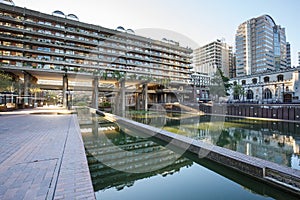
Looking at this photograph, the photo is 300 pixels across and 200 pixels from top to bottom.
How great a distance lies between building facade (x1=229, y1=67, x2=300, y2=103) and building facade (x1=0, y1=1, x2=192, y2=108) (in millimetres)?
18406

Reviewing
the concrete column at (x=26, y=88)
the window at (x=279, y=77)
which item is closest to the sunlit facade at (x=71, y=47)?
the concrete column at (x=26, y=88)

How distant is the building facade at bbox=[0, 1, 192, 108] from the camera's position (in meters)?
26.2

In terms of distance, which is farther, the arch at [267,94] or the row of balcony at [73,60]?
the arch at [267,94]

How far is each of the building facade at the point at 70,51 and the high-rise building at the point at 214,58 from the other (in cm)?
5702

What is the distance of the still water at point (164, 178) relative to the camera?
397 centimetres

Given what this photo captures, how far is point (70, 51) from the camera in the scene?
31.0 meters

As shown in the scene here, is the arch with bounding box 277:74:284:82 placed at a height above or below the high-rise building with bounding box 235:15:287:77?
below

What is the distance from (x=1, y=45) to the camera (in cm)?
2519

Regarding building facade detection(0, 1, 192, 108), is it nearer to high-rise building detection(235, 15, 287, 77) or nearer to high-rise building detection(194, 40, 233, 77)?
high-rise building detection(235, 15, 287, 77)

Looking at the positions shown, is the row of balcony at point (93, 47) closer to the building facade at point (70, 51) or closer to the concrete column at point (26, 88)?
the building facade at point (70, 51)

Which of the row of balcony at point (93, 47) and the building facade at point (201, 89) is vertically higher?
the row of balcony at point (93, 47)

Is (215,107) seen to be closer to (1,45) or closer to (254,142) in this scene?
(254,142)

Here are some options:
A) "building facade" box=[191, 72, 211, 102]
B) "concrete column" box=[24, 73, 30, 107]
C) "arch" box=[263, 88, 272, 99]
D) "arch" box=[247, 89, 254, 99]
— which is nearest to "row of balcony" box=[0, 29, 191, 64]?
"concrete column" box=[24, 73, 30, 107]

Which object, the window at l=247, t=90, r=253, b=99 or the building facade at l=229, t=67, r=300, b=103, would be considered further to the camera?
the window at l=247, t=90, r=253, b=99
